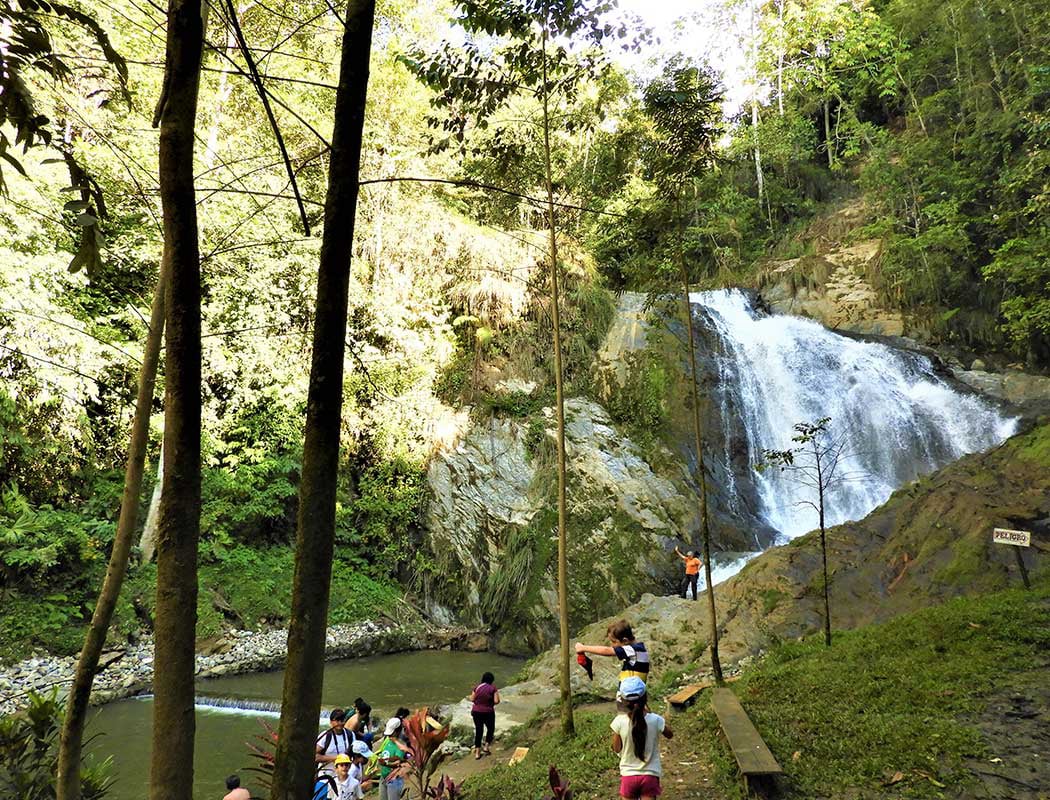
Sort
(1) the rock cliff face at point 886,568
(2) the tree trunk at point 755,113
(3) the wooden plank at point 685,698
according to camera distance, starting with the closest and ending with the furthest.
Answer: (3) the wooden plank at point 685,698 < (1) the rock cliff face at point 886,568 < (2) the tree trunk at point 755,113

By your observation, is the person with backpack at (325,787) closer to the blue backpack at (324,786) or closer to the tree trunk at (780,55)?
the blue backpack at (324,786)

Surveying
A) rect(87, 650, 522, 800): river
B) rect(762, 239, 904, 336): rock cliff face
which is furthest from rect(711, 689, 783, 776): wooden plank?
rect(762, 239, 904, 336): rock cliff face

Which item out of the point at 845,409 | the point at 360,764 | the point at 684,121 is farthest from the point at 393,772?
the point at 845,409

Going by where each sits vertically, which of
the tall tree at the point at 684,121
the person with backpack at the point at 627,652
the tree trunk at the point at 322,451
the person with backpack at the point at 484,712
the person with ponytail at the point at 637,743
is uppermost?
the tall tree at the point at 684,121

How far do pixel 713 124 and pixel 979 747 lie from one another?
26.7 feet

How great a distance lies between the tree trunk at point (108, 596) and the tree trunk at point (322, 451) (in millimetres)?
1490

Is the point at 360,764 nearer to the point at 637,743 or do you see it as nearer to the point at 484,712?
the point at 484,712

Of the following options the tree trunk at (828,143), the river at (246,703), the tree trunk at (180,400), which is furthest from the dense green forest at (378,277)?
the tree trunk at (828,143)

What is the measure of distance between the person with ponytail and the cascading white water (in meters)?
12.4

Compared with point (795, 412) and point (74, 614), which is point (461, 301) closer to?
point (795, 412)

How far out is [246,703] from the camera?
10312mm

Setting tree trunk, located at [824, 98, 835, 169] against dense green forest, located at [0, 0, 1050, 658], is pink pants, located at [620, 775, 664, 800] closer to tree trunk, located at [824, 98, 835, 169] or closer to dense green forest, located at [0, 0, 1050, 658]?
dense green forest, located at [0, 0, 1050, 658]

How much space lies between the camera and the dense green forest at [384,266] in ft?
35.3

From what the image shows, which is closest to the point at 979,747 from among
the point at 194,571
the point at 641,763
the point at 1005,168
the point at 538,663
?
the point at 641,763
